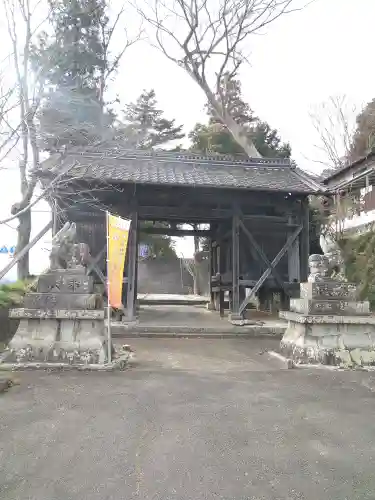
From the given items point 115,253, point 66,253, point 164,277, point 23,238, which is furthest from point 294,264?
point 164,277

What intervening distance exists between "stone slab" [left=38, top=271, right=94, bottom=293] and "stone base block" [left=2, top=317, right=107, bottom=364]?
0.47 metres

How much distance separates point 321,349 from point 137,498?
479 cm

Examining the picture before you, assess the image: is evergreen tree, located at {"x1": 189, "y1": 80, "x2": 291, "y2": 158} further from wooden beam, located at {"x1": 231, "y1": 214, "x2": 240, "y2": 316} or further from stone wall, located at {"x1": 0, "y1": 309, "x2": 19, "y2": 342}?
stone wall, located at {"x1": 0, "y1": 309, "x2": 19, "y2": 342}

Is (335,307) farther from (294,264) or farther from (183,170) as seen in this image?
(183,170)

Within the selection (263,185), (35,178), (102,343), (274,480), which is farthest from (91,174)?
(274,480)

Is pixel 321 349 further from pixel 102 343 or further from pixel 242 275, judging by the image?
pixel 242 275

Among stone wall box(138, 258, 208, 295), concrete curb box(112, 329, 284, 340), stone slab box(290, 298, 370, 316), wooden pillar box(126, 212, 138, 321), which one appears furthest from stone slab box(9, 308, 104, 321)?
stone wall box(138, 258, 208, 295)

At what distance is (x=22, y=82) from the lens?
7562 millimetres

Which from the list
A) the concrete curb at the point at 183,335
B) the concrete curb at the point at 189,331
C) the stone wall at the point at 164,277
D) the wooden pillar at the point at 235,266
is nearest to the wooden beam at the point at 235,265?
the wooden pillar at the point at 235,266

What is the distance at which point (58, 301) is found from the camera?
6754 millimetres

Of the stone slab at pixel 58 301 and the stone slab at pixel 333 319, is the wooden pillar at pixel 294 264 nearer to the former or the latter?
the stone slab at pixel 333 319

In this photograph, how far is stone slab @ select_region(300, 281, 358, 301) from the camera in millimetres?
7121

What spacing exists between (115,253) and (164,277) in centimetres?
2415

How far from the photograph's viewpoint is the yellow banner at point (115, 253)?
6930 millimetres
